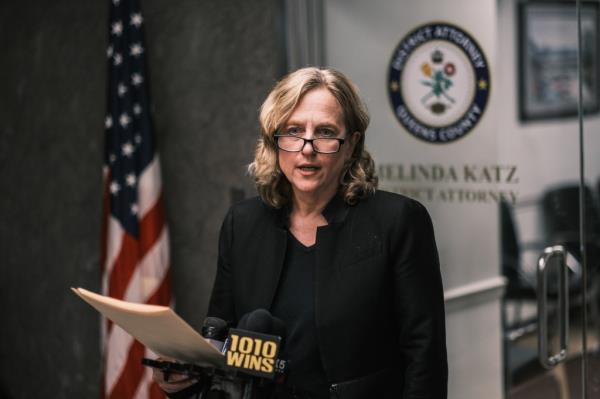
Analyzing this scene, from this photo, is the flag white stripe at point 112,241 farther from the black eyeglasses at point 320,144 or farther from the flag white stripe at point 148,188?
the black eyeglasses at point 320,144

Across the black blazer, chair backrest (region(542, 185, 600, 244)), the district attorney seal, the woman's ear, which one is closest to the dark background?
the district attorney seal

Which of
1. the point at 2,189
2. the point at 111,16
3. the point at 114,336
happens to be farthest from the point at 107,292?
the point at 2,189

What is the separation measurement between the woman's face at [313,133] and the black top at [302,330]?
181 millimetres

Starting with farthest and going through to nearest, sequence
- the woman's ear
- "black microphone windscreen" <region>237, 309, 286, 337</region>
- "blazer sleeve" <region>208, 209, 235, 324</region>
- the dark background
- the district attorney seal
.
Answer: the dark background, the district attorney seal, "blazer sleeve" <region>208, 209, 235, 324</region>, the woman's ear, "black microphone windscreen" <region>237, 309, 286, 337</region>

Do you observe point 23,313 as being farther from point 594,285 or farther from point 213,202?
point 594,285

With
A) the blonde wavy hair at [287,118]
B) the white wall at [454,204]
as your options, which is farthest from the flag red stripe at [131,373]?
the blonde wavy hair at [287,118]

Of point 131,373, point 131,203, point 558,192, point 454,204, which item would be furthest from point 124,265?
point 558,192

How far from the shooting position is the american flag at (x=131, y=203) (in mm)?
3664

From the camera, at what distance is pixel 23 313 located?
481 cm

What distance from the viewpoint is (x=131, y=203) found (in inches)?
144

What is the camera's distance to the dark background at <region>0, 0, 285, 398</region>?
3643mm

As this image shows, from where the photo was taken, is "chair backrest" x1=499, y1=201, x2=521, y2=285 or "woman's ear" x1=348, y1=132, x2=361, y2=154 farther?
"chair backrest" x1=499, y1=201, x2=521, y2=285

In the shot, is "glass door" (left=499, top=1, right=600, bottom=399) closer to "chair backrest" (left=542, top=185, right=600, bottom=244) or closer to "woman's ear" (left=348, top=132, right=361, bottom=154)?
"chair backrest" (left=542, top=185, right=600, bottom=244)

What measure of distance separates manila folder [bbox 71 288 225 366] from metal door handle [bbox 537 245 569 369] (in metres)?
1.39
